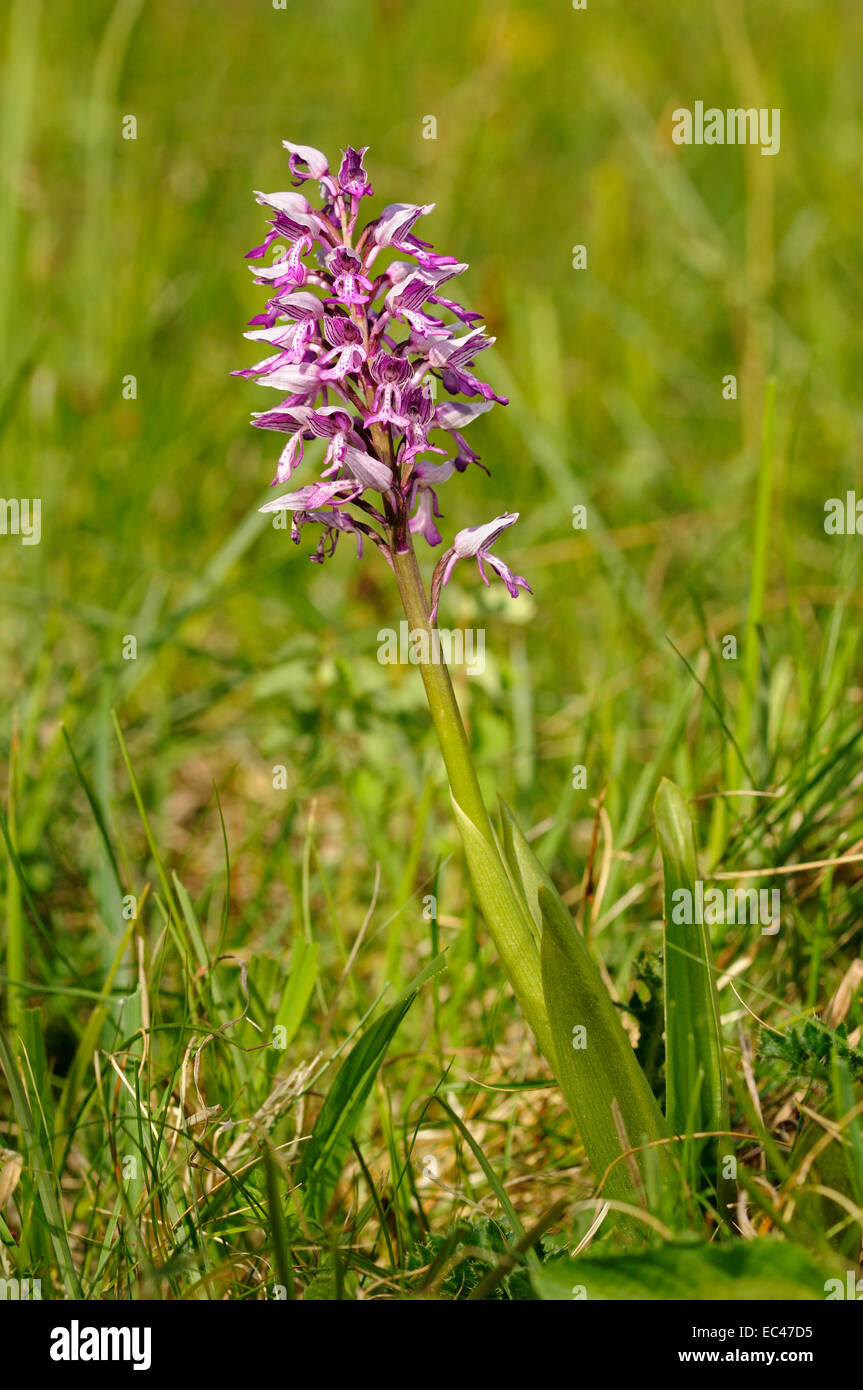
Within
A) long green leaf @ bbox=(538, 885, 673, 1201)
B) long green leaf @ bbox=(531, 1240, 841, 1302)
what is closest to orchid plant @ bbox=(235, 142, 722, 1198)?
long green leaf @ bbox=(538, 885, 673, 1201)

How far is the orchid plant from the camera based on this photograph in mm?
1647

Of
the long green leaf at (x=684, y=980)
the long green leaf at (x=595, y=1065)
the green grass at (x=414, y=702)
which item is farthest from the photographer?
the green grass at (x=414, y=702)

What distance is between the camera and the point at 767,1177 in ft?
6.56

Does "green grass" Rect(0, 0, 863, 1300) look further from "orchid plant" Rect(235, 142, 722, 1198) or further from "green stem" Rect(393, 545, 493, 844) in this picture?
"green stem" Rect(393, 545, 493, 844)

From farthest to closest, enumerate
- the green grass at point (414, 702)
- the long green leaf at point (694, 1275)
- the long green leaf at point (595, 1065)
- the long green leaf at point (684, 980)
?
the green grass at point (414, 702) < the long green leaf at point (684, 980) < the long green leaf at point (595, 1065) < the long green leaf at point (694, 1275)

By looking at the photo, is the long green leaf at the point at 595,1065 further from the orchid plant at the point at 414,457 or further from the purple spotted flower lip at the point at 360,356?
the purple spotted flower lip at the point at 360,356

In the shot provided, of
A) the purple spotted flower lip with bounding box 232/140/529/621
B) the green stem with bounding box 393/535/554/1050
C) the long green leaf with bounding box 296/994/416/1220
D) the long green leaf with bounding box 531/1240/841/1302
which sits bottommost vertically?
the long green leaf with bounding box 531/1240/841/1302

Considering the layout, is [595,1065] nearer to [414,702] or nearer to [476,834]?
[476,834]

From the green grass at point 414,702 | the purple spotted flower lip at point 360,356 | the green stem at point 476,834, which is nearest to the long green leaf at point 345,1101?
the green grass at point 414,702

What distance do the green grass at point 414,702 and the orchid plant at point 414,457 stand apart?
0.58ft

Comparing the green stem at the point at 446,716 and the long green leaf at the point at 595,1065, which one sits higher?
the green stem at the point at 446,716

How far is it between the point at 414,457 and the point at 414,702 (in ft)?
5.78

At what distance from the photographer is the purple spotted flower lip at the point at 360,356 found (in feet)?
5.41
